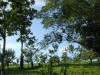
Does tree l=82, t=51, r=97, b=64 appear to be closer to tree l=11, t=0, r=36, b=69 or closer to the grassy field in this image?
the grassy field

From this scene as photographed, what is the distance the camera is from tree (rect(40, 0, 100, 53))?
67.5 ft

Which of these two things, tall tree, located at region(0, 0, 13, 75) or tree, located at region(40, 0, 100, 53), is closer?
tree, located at region(40, 0, 100, 53)

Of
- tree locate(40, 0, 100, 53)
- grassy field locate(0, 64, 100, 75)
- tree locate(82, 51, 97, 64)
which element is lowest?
grassy field locate(0, 64, 100, 75)

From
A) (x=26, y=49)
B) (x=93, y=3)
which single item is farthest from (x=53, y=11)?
(x=26, y=49)

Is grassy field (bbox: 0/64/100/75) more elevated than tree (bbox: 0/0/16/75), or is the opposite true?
tree (bbox: 0/0/16/75)

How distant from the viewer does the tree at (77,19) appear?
20578 millimetres

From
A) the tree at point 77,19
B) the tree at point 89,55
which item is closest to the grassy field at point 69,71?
the tree at point 89,55

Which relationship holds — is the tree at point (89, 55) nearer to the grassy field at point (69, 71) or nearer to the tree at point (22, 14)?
the grassy field at point (69, 71)

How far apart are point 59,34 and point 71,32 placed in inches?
69.2

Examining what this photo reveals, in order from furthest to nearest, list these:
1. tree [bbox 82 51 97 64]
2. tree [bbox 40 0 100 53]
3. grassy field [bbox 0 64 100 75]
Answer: grassy field [bbox 0 64 100 75]
tree [bbox 82 51 97 64]
tree [bbox 40 0 100 53]

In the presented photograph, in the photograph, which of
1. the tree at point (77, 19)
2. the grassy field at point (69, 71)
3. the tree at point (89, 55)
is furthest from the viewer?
the grassy field at point (69, 71)

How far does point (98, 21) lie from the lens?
810 inches

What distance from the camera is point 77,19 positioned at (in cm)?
2141

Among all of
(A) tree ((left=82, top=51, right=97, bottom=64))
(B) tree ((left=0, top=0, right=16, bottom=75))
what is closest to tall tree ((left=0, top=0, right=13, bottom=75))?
(B) tree ((left=0, top=0, right=16, bottom=75))
